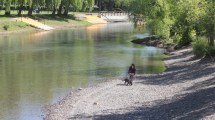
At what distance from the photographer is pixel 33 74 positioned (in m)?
43.0

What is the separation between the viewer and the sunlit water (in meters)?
30.8

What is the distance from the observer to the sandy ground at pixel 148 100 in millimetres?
24172

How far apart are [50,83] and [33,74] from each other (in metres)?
5.56

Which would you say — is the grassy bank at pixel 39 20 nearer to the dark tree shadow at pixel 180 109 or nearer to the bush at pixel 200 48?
the bush at pixel 200 48

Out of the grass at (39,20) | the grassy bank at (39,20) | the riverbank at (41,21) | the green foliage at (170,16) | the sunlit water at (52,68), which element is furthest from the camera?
the grass at (39,20)

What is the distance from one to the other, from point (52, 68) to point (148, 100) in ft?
66.7

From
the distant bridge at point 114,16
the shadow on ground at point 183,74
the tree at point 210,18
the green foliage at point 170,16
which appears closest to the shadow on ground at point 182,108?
the shadow on ground at point 183,74

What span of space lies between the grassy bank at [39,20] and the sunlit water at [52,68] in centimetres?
2458

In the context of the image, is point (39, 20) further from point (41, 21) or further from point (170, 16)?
point (170, 16)

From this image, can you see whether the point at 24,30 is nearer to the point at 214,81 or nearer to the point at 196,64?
the point at 196,64

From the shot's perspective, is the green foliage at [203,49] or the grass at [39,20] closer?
the green foliage at [203,49]

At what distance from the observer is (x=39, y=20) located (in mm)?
116750

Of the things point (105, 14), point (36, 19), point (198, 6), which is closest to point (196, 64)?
point (198, 6)

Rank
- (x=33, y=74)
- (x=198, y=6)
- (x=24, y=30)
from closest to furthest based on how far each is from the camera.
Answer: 1. (x=33, y=74)
2. (x=198, y=6)
3. (x=24, y=30)
